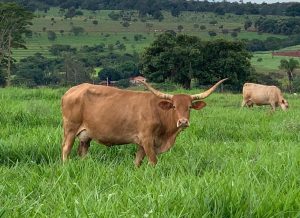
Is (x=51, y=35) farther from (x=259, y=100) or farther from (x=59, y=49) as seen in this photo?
(x=259, y=100)

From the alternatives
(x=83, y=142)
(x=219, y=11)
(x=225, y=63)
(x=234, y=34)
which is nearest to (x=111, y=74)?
(x=225, y=63)

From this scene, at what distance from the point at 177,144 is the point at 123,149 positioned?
804mm

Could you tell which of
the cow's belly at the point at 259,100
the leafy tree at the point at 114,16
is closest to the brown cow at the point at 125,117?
the cow's belly at the point at 259,100

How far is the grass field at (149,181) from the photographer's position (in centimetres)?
405

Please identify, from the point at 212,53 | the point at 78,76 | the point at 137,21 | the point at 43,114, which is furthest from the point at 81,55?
the point at 43,114

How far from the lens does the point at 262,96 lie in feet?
79.4

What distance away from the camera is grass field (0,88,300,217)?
13.3ft

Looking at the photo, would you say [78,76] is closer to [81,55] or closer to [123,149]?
[81,55]

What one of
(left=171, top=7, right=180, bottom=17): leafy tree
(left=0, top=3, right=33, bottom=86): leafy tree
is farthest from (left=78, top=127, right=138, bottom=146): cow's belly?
(left=171, top=7, right=180, bottom=17): leafy tree

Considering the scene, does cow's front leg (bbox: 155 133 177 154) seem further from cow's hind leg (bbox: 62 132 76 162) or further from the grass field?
cow's hind leg (bbox: 62 132 76 162)

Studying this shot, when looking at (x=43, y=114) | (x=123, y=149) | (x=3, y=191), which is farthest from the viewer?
(x=43, y=114)

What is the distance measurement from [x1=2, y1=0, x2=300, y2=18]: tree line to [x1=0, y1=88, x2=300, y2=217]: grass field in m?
146

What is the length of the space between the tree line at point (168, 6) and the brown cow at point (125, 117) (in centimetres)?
14532

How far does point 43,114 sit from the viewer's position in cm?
1103
